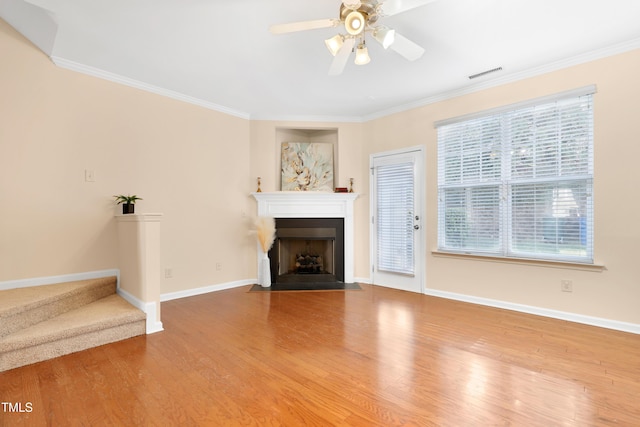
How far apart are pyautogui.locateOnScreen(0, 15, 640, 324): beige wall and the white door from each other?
0.15 metres

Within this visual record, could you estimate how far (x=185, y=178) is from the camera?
3850 mm

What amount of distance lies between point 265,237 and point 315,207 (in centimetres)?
92

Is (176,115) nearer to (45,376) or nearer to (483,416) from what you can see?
(45,376)

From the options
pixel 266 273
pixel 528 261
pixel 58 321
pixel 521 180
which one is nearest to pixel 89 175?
pixel 58 321

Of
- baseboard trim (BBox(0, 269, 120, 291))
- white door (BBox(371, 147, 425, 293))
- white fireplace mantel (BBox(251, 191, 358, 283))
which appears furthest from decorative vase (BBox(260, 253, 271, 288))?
baseboard trim (BBox(0, 269, 120, 291))

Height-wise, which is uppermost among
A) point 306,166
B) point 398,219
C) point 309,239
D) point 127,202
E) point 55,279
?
point 306,166

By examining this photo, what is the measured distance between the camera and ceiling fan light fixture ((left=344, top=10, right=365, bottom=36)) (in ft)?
6.12

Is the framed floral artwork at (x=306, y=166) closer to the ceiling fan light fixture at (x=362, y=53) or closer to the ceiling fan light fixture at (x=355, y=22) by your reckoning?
the ceiling fan light fixture at (x=362, y=53)

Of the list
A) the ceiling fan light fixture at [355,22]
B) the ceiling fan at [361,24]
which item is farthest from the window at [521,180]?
the ceiling fan light fixture at [355,22]

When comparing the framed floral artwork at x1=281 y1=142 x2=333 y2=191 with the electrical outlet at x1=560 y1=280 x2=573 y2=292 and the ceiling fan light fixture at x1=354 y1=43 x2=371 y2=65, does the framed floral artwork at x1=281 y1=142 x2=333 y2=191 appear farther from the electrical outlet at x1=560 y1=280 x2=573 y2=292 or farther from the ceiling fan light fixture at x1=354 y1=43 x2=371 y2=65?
the electrical outlet at x1=560 y1=280 x2=573 y2=292

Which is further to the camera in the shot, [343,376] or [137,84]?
[137,84]

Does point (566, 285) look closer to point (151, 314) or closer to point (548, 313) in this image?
point (548, 313)

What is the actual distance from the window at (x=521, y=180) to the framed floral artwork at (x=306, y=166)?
70.0 inches

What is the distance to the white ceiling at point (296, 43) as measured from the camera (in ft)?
7.26
